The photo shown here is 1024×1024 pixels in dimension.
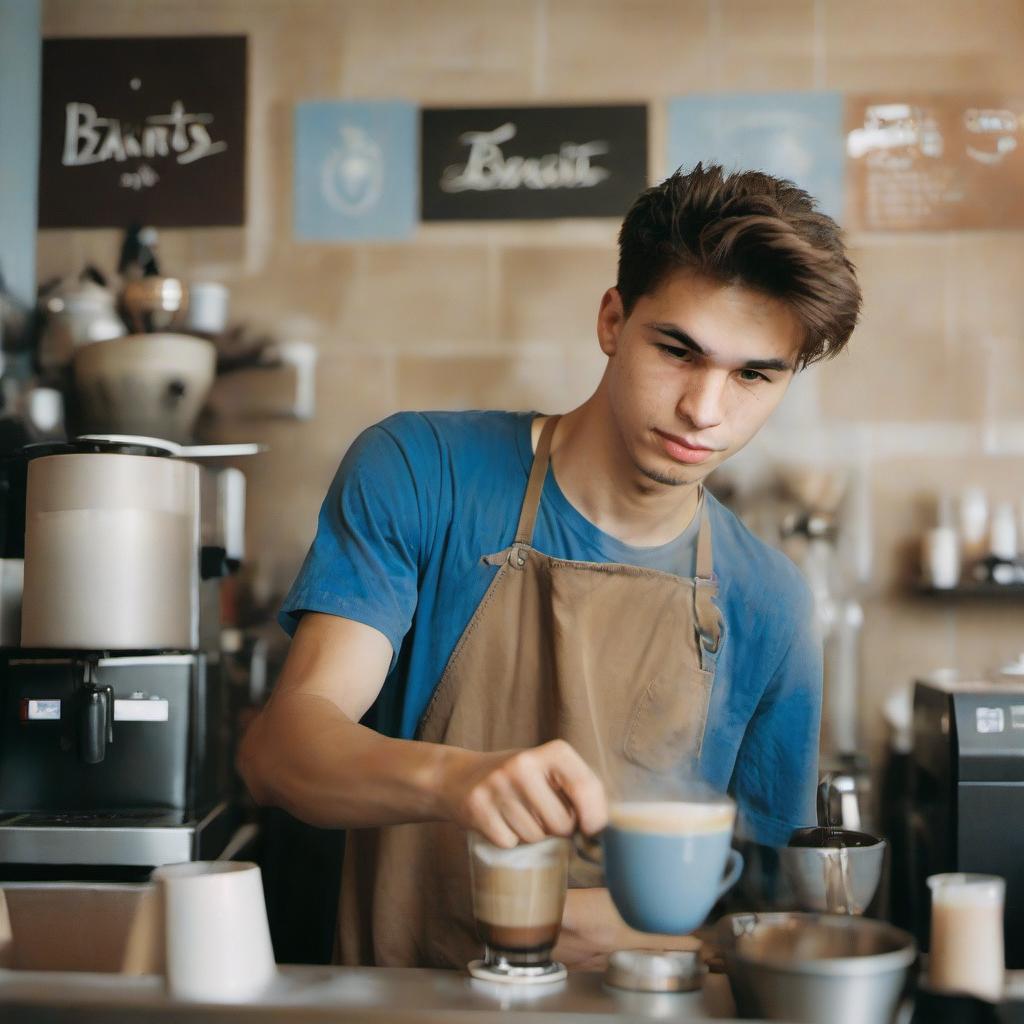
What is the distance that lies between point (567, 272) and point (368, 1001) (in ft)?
8.93

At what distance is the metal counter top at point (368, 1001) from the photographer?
0.89 metres

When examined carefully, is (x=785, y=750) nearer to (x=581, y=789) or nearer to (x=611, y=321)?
(x=611, y=321)

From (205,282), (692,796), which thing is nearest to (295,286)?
(205,282)

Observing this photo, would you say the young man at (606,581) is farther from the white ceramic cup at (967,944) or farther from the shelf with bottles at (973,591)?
the shelf with bottles at (973,591)

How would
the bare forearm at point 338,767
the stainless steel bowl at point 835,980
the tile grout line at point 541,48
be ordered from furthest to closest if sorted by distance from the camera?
the tile grout line at point 541,48, the bare forearm at point 338,767, the stainless steel bowl at point 835,980

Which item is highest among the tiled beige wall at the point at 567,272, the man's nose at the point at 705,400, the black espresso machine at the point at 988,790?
the tiled beige wall at the point at 567,272

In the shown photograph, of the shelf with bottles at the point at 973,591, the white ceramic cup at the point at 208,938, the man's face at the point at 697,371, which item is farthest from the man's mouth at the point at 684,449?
the shelf with bottles at the point at 973,591

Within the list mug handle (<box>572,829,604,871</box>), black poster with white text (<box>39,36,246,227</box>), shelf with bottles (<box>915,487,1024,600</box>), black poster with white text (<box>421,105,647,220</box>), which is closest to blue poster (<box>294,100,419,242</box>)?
black poster with white text (<box>421,105,647,220</box>)

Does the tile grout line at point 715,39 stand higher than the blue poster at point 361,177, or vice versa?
the tile grout line at point 715,39

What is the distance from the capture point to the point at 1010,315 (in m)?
3.35

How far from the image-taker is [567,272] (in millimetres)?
3443

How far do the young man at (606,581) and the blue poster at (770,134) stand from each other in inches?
77.8

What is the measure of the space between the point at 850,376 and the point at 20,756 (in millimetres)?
2280

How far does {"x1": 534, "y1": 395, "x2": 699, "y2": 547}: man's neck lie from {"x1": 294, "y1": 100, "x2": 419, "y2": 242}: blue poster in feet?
6.67
